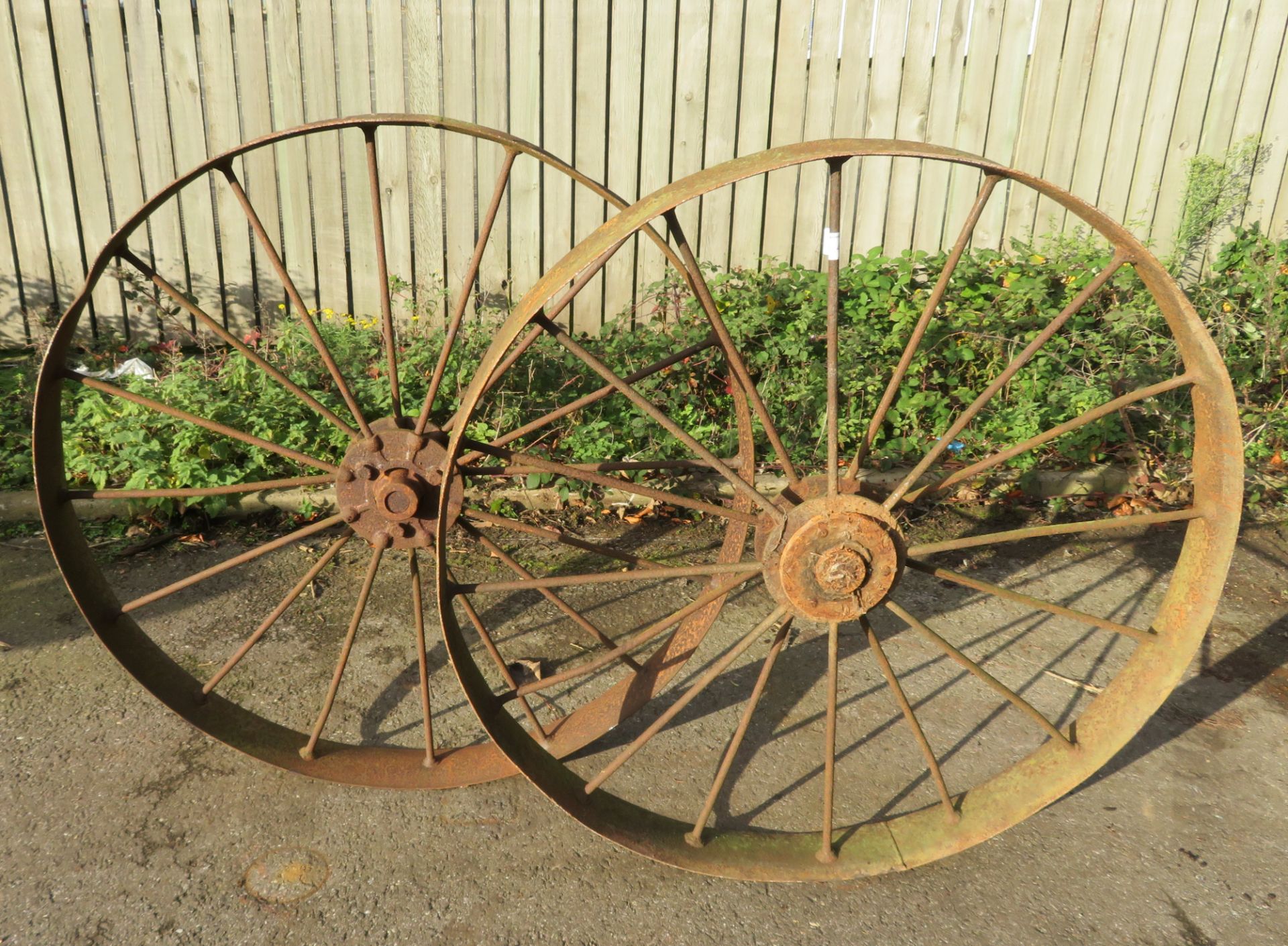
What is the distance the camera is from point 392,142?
4.65 m

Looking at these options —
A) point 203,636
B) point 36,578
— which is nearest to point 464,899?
point 203,636

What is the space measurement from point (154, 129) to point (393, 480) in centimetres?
341

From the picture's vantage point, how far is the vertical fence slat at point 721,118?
466 centimetres

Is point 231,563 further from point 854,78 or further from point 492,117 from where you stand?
point 854,78

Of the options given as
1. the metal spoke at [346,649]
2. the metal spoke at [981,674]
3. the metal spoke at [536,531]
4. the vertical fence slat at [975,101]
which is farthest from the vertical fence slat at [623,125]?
the metal spoke at [981,674]

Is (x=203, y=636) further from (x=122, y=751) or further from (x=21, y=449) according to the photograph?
(x=21, y=449)

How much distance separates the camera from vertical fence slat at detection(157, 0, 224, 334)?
174 inches

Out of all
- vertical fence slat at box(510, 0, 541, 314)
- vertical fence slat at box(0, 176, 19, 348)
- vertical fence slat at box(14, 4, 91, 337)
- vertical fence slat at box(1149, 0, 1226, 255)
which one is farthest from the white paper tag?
vertical fence slat at box(0, 176, 19, 348)

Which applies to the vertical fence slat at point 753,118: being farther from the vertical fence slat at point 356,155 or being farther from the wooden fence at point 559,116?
the vertical fence slat at point 356,155

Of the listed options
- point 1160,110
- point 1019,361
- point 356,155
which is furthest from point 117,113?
point 1160,110

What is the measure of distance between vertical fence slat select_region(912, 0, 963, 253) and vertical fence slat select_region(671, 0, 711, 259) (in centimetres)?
122

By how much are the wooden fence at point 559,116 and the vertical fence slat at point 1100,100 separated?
11mm

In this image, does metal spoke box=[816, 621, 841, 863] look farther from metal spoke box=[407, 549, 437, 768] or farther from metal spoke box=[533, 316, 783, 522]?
metal spoke box=[407, 549, 437, 768]

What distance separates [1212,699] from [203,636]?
3312 mm
